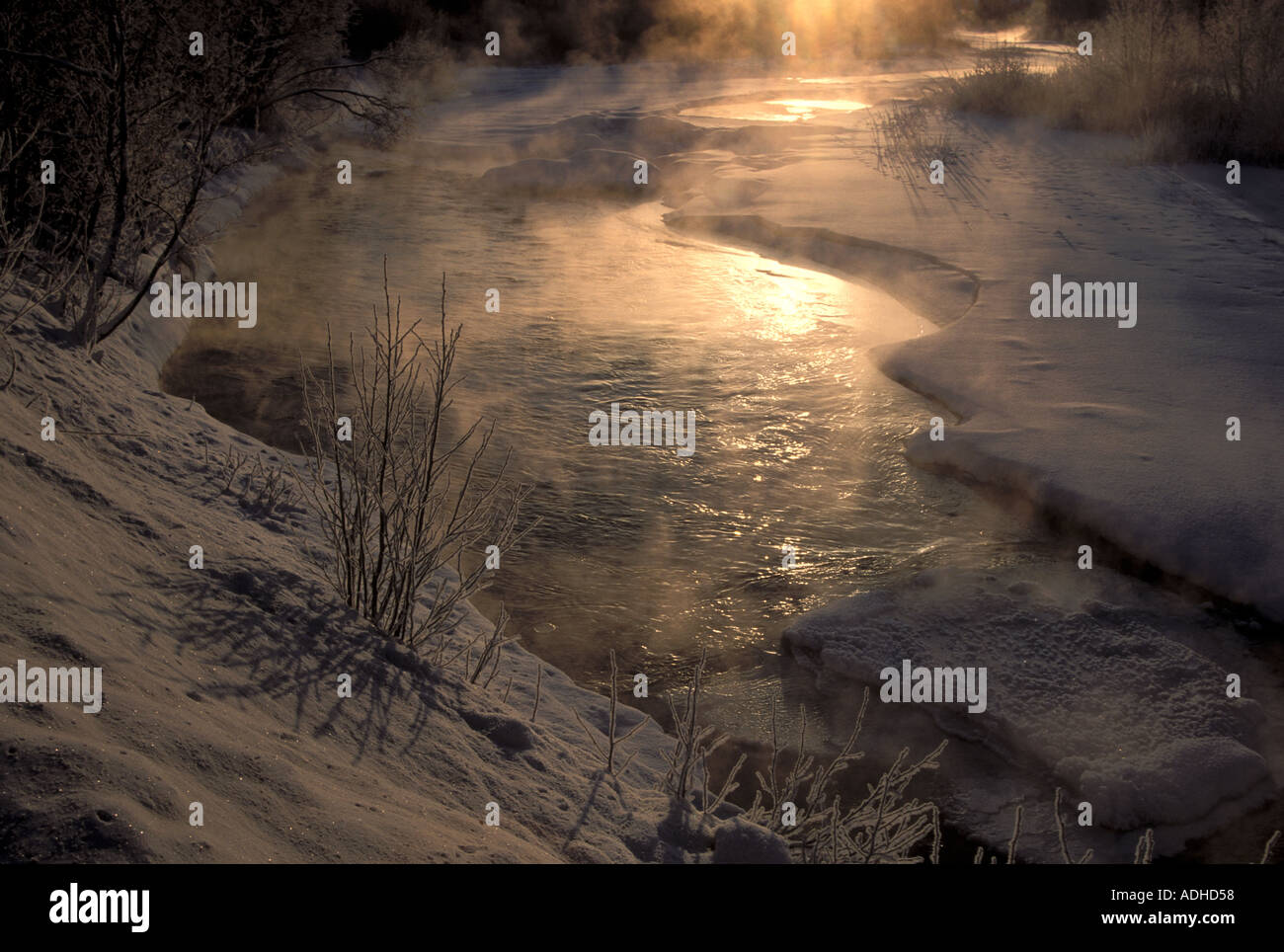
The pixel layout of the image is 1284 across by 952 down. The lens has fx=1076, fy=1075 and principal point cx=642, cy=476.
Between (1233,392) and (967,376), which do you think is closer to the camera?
(1233,392)

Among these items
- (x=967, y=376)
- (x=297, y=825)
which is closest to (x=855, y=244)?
(x=967, y=376)

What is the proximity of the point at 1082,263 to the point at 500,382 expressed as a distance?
199 inches

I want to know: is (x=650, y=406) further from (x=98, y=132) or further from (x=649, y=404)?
(x=98, y=132)

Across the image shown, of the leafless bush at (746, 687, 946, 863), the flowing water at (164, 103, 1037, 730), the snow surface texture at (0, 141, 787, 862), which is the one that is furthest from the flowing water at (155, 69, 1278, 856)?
the leafless bush at (746, 687, 946, 863)

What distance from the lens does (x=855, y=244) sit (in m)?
10.0

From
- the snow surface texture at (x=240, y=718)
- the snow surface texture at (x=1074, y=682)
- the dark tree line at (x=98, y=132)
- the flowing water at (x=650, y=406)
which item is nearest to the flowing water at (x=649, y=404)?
the flowing water at (x=650, y=406)

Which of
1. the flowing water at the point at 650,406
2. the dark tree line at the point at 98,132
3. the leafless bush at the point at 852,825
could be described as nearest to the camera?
the leafless bush at the point at 852,825

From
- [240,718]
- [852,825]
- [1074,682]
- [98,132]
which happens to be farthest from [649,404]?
[240,718]

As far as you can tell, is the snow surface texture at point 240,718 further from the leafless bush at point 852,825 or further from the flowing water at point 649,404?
the flowing water at point 649,404

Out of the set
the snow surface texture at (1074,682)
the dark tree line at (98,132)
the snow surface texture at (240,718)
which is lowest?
the snow surface texture at (1074,682)

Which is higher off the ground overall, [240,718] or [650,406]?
[650,406]

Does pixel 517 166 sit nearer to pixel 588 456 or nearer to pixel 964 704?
pixel 588 456

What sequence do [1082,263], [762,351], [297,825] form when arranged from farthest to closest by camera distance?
[1082,263] → [762,351] → [297,825]

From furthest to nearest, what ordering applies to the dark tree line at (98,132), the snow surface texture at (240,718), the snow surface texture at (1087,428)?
the dark tree line at (98,132) → the snow surface texture at (1087,428) → the snow surface texture at (240,718)
